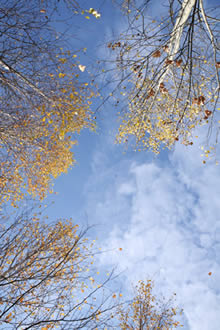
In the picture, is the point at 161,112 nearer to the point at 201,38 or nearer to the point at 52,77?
the point at 201,38

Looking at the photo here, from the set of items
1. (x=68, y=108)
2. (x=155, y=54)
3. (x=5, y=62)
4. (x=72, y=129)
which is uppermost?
(x=72, y=129)

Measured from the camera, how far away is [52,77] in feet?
17.2

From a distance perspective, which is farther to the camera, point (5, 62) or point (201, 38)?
point (5, 62)

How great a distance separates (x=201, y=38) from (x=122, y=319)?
49.5 feet

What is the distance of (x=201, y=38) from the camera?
3.89 m

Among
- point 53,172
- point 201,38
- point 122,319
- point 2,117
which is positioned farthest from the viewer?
point 122,319

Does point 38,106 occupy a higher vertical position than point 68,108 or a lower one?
lower

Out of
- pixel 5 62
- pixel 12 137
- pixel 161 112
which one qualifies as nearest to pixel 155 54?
pixel 161 112

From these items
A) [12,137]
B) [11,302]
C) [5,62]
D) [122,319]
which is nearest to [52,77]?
[5,62]

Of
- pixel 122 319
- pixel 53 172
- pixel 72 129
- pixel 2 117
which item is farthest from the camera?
pixel 122 319

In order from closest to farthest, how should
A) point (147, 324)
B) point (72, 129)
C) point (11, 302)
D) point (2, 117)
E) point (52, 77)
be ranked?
1. point (11, 302)
2. point (52, 77)
3. point (2, 117)
4. point (72, 129)
5. point (147, 324)

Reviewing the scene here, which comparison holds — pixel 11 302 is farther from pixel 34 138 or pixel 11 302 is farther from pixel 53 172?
pixel 53 172

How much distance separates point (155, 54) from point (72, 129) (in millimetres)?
5371

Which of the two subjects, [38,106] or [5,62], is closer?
[5,62]
